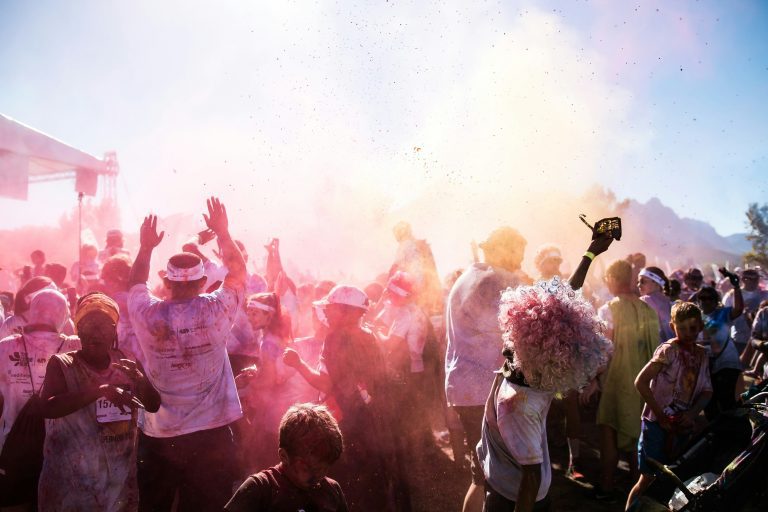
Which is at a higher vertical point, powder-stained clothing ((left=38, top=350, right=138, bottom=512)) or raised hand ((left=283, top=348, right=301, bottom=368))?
raised hand ((left=283, top=348, right=301, bottom=368))

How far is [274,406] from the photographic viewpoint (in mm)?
3869

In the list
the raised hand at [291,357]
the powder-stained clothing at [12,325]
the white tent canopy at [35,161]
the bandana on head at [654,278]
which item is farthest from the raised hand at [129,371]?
the white tent canopy at [35,161]

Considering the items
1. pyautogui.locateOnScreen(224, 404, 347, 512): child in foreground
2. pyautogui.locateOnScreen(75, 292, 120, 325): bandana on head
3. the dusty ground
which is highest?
pyautogui.locateOnScreen(75, 292, 120, 325): bandana on head

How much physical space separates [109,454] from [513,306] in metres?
2.55

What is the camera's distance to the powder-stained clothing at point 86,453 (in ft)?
8.27

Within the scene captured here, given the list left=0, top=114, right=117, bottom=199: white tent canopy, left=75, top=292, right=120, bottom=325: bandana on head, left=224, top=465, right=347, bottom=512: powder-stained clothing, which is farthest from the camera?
left=0, top=114, right=117, bottom=199: white tent canopy

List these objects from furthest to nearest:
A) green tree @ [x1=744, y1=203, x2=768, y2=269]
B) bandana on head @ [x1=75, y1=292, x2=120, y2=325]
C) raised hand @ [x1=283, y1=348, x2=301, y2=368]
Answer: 1. green tree @ [x1=744, y1=203, x2=768, y2=269]
2. raised hand @ [x1=283, y1=348, x2=301, y2=368]
3. bandana on head @ [x1=75, y1=292, x2=120, y2=325]

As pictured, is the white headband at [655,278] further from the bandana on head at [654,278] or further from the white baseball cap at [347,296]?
the white baseball cap at [347,296]

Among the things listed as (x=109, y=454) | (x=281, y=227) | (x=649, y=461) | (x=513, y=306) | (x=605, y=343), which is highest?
(x=281, y=227)

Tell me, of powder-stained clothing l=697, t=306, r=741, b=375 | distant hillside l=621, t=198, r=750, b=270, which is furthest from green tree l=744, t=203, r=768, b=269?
powder-stained clothing l=697, t=306, r=741, b=375

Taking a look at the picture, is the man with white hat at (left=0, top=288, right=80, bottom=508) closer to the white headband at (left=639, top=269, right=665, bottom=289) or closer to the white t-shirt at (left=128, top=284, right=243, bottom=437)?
the white t-shirt at (left=128, top=284, right=243, bottom=437)

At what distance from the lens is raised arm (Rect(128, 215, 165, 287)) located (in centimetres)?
295

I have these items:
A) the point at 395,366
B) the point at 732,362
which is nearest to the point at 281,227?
the point at 395,366

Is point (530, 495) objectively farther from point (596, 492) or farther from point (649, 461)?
point (596, 492)
